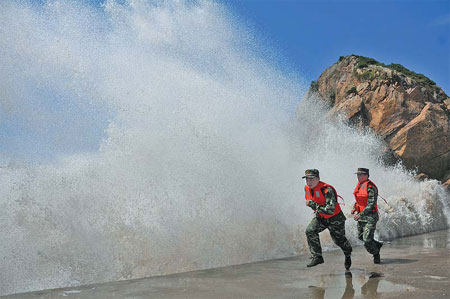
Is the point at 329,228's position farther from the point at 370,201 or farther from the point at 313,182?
the point at 370,201

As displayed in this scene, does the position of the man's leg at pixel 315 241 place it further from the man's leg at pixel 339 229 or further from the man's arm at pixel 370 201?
the man's arm at pixel 370 201

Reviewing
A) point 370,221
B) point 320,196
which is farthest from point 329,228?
point 370,221

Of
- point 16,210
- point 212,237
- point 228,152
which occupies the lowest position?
point 212,237

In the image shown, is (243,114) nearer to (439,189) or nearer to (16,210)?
(16,210)

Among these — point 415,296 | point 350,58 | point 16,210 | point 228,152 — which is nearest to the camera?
point 415,296

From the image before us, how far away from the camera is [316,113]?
26.8m

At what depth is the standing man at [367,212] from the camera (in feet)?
24.4

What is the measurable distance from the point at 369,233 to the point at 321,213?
139 centimetres

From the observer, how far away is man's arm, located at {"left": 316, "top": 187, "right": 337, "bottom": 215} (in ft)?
21.5

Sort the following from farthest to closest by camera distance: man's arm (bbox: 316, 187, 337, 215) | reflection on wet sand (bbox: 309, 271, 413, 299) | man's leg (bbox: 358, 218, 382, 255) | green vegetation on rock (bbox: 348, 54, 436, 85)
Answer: green vegetation on rock (bbox: 348, 54, 436, 85)
man's leg (bbox: 358, 218, 382, 255)
man's arm (bbox: 316, 187, 337, 215)
reflection on wet sand (bbox: 309, 271, 413, 299)

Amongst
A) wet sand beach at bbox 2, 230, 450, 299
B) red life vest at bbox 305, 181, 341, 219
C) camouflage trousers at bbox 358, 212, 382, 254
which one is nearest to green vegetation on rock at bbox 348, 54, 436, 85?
camouflage trousers at bbox 358, 212, 382, 254

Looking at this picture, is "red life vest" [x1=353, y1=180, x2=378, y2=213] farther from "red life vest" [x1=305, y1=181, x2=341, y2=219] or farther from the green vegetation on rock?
the green vegetation on rock

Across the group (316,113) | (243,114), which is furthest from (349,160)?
(316,113)

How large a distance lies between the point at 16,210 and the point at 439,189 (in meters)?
17.4
